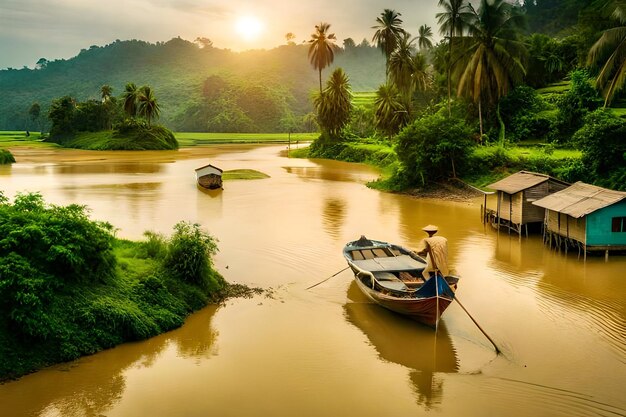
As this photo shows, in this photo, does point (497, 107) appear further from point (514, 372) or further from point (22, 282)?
point (22, 282)

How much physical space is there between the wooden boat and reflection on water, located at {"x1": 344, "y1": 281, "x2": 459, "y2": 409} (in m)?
0.30

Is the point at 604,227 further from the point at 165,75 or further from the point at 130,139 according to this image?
the point at 165,75

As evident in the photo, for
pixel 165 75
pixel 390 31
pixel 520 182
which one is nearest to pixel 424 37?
pixel 390 31

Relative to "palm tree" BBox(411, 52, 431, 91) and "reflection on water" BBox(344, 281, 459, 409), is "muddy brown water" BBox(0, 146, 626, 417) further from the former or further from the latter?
"palm tree" BBox(411, 52, 431, 91)

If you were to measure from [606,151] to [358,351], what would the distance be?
1740 cm

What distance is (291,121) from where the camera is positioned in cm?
12000

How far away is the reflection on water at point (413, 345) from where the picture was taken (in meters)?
8.97

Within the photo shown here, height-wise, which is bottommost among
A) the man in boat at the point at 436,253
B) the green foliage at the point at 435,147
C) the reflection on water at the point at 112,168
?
the reflection on water at the point at 112,168

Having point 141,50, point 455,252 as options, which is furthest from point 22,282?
point 141,50

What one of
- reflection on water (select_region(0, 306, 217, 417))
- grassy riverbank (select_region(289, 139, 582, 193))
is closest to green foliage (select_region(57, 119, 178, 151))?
grassy riverbank (select_region(289, 139, 582, 193))

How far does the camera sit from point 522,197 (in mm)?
19078

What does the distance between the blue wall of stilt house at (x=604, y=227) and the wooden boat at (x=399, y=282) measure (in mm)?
5961

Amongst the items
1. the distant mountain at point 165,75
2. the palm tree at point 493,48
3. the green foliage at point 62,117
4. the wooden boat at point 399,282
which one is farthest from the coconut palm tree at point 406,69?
the distant mountain at point 165,75

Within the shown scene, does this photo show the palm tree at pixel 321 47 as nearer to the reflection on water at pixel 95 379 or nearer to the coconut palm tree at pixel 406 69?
the coconut palm tree at pixel 406 69
